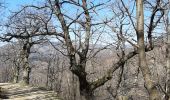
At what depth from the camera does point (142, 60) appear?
1120 cm

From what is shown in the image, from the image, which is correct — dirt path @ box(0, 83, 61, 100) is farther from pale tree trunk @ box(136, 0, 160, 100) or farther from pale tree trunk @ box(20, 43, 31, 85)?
pale tree trunk @ box(136, 0, 160, 100)

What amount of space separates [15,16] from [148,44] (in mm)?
6708

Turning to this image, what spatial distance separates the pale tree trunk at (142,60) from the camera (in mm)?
10984

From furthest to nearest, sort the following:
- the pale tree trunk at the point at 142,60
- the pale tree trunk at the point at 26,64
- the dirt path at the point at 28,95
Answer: the pale tree trunk at the point at 26,64 → the dirt path at the point at 28,95 → the pale tree trunk at the point at 142,60

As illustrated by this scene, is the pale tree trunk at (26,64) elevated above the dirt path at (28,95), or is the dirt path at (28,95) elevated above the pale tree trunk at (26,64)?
the pale tree trunk at (26,64)

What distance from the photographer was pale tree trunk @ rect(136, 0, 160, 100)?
11.0 meters

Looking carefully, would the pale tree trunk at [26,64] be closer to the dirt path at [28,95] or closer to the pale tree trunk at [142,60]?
the dirt path at [28,95]

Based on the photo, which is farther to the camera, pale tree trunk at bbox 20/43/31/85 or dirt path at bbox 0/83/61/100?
pale tree trunk at bbox 20/43/31/85

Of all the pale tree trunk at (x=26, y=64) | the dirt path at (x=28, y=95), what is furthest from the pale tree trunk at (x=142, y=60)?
the pale tree trunk at (x=26, y=64)

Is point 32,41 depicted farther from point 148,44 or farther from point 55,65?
point 55,65

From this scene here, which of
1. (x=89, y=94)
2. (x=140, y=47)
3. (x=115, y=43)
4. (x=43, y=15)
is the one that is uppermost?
(x=43, y=15)

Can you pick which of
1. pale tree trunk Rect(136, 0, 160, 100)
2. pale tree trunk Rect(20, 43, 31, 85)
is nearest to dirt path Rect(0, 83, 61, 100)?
pale tree trunk Rect(20, 43, 31, 85)

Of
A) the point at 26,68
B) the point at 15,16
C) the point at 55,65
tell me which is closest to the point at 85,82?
the point at 15,16

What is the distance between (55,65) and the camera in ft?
237
